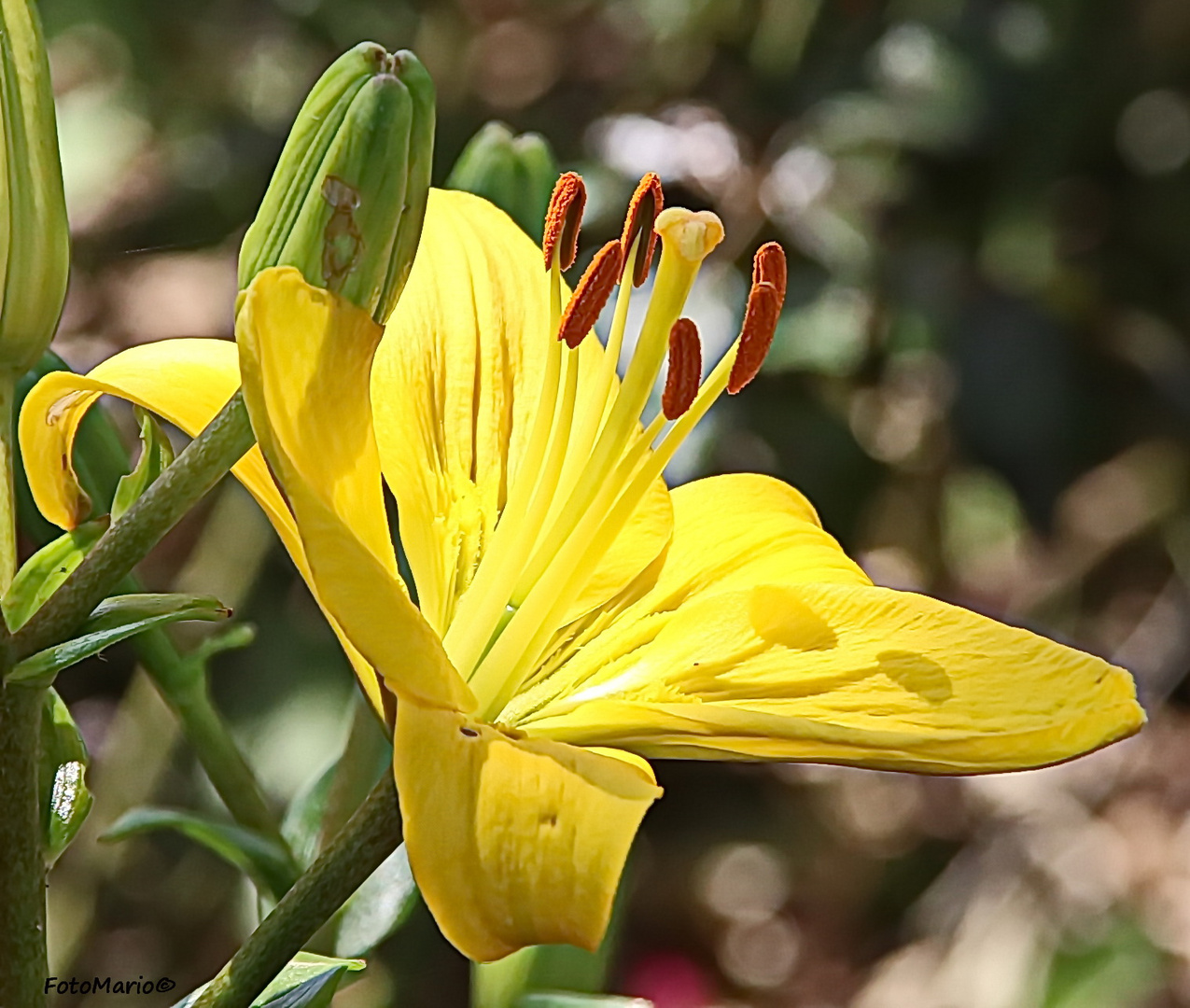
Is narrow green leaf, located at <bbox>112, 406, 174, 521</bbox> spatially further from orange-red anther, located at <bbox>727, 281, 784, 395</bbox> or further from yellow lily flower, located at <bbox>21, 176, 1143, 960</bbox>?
orange-red anther, located at <bbox>727, 281, 784, 395</bbox>

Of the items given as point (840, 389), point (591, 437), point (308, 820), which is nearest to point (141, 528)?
point (591, 437)

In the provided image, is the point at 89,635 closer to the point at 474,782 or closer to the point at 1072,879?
the point at 474,782

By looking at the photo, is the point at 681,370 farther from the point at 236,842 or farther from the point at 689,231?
the point at 236,842

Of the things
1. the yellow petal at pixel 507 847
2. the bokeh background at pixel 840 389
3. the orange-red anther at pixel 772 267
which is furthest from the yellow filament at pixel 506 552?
the bokeh background at pixel 840 389

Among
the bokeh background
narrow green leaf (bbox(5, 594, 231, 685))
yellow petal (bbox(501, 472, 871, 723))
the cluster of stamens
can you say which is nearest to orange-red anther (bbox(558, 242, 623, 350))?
the cluster of stamens

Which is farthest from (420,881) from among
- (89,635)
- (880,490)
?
(880,490)
